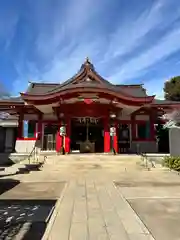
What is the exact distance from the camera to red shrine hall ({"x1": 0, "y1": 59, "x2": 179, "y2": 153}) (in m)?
19.4

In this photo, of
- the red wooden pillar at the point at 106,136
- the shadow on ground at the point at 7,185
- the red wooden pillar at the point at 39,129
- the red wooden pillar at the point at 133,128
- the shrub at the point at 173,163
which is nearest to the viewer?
the shadow on ground at the point at 7,185

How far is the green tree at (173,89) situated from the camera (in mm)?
40769

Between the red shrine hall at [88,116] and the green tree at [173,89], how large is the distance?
17.8m

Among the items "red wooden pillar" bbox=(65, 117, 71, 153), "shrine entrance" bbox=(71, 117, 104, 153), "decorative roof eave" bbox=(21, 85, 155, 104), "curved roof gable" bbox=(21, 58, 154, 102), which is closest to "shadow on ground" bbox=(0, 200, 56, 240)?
"red wooden pillar" bbox=(65, 117, 71, 153)

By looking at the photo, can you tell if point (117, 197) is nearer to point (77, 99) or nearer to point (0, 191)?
point (0, 191)

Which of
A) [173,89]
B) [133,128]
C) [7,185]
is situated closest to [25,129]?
[133,128]

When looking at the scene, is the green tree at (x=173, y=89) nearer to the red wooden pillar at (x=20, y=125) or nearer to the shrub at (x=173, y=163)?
the red wooden pillar at (x=20, y=125)

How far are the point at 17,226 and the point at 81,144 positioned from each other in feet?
53.0

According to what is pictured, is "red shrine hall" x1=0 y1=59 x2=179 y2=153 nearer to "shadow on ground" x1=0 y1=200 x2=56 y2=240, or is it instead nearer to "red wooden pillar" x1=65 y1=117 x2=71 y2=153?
"red wooden pillar" x1=65 y1=117 x2=71 y2=153

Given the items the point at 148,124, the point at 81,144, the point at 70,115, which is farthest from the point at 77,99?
the point at 148,124

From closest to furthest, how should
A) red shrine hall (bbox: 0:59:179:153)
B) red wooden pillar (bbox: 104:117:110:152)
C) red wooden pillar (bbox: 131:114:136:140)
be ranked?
red shrine hall (bbox: 0:59:179:153), red wooden pillar (bbox: 104:117:110:152), red wooden pillar (bbox: 131:114:136:140)

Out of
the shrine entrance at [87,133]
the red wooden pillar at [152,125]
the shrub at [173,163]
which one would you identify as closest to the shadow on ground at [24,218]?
the shrub at [173,163]

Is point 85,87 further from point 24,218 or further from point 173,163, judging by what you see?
point 24,218

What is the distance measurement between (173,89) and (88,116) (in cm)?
2542
